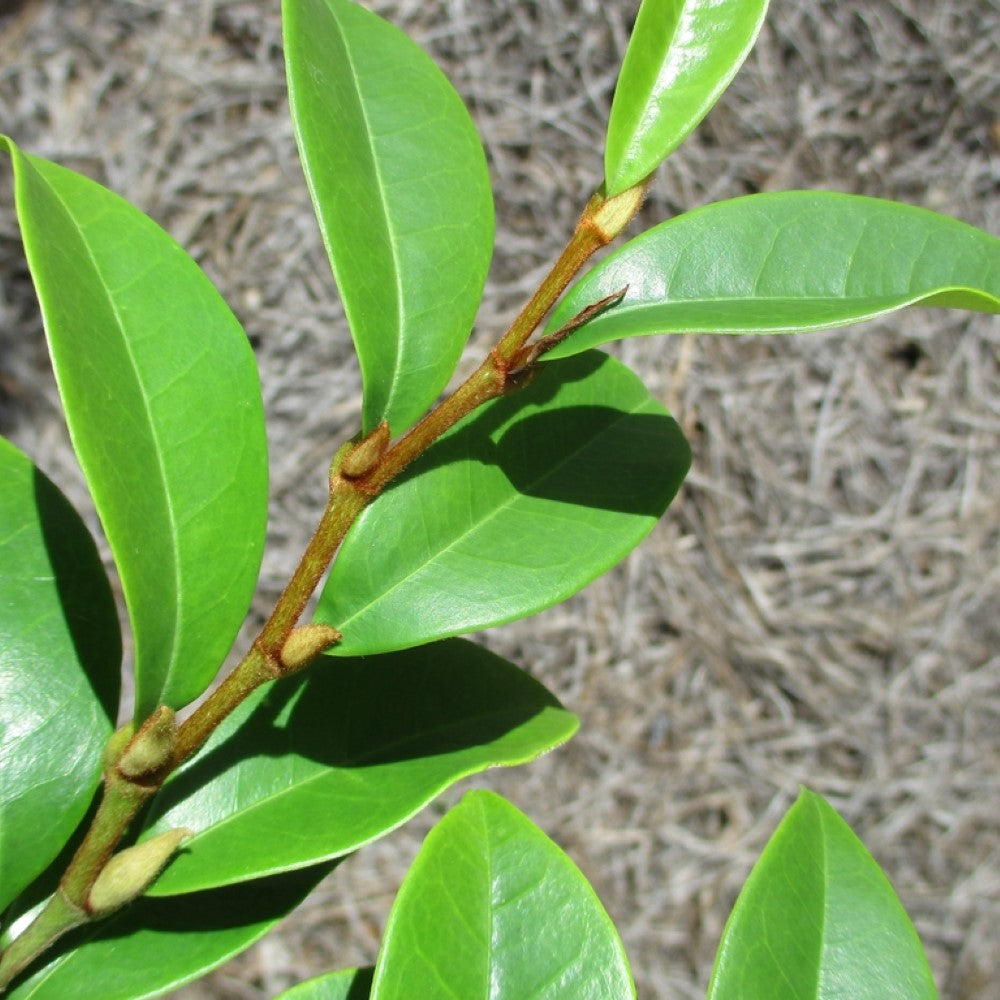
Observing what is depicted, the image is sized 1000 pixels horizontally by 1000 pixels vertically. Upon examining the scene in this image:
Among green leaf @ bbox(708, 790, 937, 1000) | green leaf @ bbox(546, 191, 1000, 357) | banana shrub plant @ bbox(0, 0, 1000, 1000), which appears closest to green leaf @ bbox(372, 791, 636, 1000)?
banana shrub plant @ bbox(0, 0, 1000, 1000)

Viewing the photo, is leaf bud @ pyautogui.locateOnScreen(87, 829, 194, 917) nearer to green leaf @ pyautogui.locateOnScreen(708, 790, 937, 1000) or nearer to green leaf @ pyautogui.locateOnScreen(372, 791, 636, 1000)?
green leaf @ pyautogui.locateOnScreen(372, 791, 636, 1000)

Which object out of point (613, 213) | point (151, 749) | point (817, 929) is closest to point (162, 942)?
point (151, 749)

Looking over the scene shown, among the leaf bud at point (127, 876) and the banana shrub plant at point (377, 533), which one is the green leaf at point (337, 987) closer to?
the banana shrub plant at point (377, 533)

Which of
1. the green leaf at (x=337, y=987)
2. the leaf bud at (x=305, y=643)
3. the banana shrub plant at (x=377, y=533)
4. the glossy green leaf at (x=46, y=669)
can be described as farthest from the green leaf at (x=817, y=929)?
the glossy green leaf at (x=46, y=669)

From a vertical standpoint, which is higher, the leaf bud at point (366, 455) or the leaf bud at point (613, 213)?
the leaf bud at point (613, 213)

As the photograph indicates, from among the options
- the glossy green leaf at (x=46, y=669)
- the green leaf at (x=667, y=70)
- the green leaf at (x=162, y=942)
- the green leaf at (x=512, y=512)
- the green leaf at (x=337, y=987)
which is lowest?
the green leaf at (x=337, y=987)

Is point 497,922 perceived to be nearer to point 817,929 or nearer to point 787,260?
point 817,929

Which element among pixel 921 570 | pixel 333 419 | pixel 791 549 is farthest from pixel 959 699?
pixel 333 419
